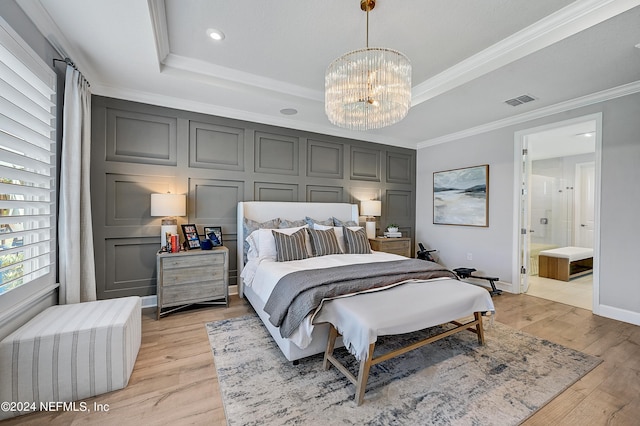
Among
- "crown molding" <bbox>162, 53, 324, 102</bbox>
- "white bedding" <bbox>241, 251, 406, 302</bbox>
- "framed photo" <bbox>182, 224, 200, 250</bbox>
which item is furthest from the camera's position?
"framed photo" <bbox>182, 224, 200, 250</bbox>

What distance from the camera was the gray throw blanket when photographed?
199 cm

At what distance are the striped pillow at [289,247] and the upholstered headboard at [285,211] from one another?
2.19 feet

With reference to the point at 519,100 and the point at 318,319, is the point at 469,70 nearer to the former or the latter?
the point at 519,100

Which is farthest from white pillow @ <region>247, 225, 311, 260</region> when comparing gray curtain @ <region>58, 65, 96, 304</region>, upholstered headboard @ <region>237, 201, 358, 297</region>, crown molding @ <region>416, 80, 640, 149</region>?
crown molding @ <region>416, 80, 640, 149</region>

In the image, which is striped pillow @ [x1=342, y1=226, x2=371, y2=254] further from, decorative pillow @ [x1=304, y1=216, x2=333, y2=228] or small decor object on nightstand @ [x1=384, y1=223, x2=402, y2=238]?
small decor object on nightstand @ [x1=384, y1=223, x2=402, y2=238]

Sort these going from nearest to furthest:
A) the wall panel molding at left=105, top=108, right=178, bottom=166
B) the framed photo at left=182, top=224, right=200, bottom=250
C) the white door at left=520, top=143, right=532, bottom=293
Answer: the wall panel molding at left=105, top=108, right=178, bottom=166 < the framed photo at left=182, top=224, right=200, bottom=250 < the white door at left=520, top=143, right=532, bottom=293

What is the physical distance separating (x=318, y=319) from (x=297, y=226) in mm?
1920

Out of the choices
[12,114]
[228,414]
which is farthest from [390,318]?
[12,114]

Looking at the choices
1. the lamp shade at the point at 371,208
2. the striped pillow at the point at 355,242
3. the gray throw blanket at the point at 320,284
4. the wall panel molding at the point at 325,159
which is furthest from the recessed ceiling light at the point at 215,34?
the lamp shade at the point at 371,208

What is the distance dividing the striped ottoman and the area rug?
0.71 meters

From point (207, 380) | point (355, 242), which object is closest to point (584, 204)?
point (355, 242)

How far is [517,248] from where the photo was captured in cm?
397

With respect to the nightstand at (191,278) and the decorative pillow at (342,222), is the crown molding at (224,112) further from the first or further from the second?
the nightstand at (191,278)

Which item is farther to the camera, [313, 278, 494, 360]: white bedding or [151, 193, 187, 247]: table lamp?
[151, 193, 187, 247]: table lamp
